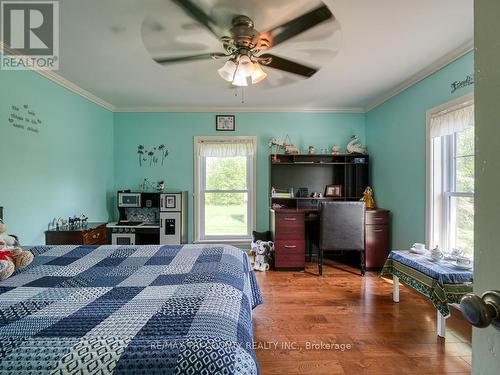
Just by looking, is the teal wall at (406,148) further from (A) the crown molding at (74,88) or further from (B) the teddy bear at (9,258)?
(A) the crown molding at (74,88)

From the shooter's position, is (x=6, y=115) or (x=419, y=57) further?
(x=419, y=57)

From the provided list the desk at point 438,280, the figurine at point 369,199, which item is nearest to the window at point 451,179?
the desk at point 438,280

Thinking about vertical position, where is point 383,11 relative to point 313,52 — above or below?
above

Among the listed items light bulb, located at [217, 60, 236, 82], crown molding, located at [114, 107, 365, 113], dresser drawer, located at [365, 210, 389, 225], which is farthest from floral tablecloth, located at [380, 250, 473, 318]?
crown molding, located at [114, 107, 365, 113]

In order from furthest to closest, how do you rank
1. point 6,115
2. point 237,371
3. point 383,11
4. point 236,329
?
point 6,115
point 383,11
point 236,329
point 237,371

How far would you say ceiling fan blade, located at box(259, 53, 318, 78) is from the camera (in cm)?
194

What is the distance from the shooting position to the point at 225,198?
4.25m

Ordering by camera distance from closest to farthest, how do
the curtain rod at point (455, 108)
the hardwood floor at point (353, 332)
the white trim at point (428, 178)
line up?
the hardwood floor at point (353, 332) → the curtain rod at point (455, 108) → the white trim at point (428, 178)

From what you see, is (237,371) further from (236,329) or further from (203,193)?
(203,193)

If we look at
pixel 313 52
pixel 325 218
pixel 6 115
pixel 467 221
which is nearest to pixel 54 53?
pixel 6 115

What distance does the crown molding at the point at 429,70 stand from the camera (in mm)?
2252

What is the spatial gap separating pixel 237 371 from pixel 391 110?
366 cm

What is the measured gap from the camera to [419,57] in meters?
2.48

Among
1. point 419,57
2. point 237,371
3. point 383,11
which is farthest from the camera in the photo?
point 419,57
